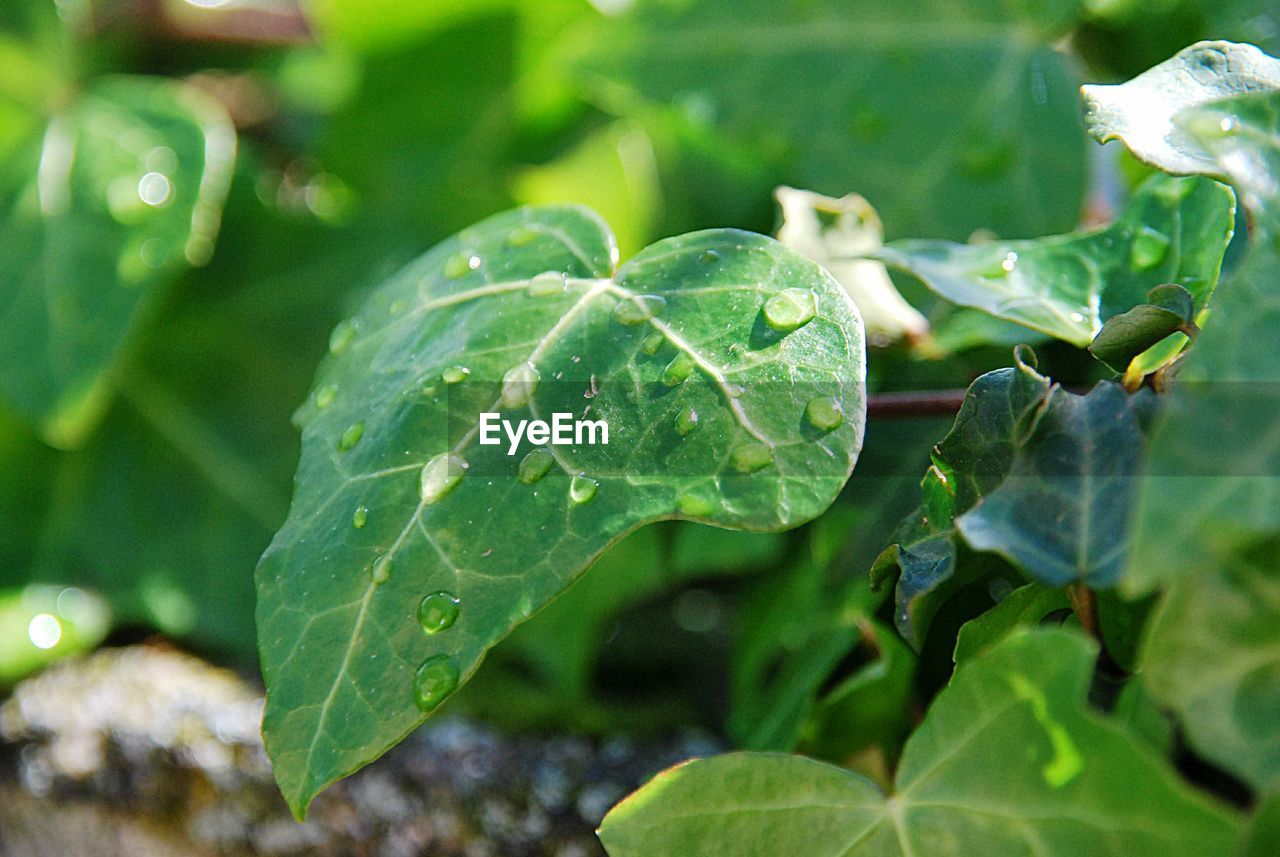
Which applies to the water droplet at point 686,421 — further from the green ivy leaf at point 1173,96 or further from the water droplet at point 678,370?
the green ivy leaf at point 1173,96

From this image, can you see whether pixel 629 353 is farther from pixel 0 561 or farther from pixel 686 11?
A: pixel 0 561

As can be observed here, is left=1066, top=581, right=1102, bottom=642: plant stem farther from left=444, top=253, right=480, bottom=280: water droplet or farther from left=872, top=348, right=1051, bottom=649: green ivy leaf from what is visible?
left=444, top=253, right=480, bottom=280: water droplet

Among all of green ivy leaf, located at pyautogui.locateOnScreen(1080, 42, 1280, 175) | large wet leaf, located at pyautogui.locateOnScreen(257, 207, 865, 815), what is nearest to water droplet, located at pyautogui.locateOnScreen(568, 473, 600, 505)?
large wet leaf, located at pyautogui.locateOnScreen(257, 207, 865, 815)

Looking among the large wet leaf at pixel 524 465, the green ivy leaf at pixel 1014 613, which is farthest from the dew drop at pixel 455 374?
the green ivy leaf at pixel 1014 613

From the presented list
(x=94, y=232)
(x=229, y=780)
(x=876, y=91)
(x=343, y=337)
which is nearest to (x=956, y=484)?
(x=343, y=337)

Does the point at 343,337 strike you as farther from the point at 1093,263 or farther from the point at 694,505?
the point at 1093,263
